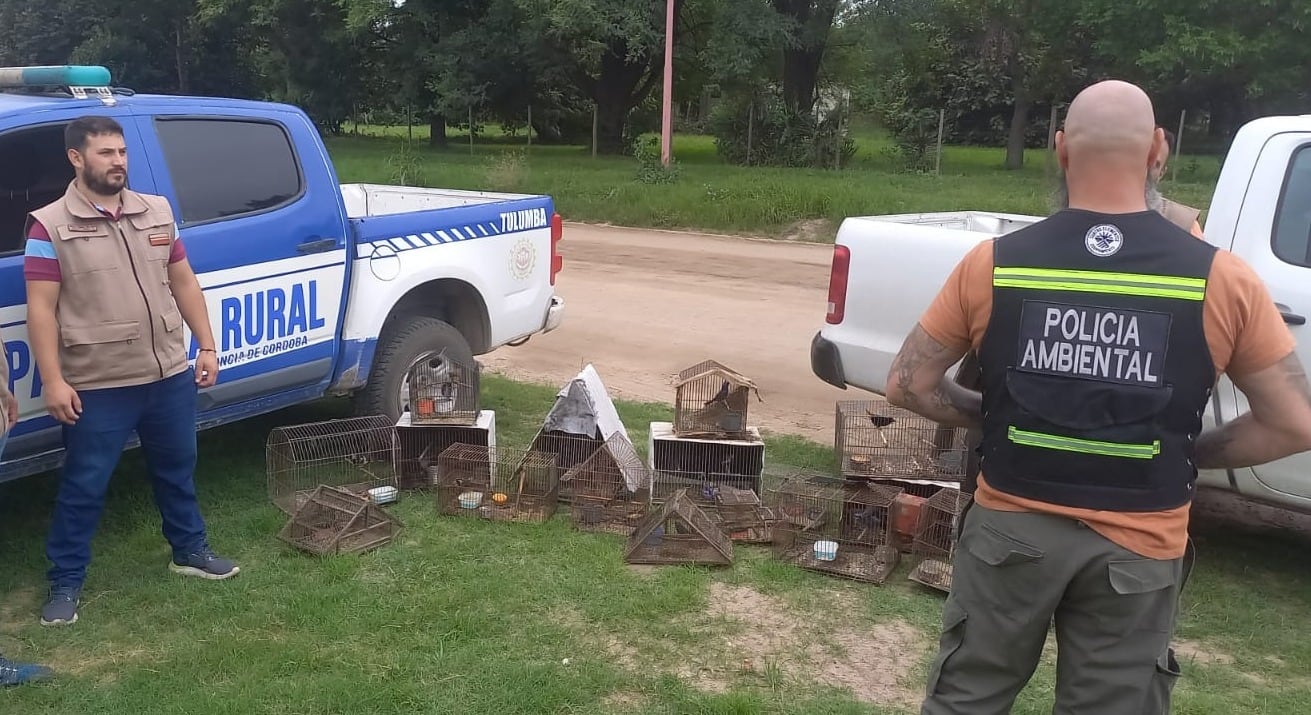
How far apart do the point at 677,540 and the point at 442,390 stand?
1805mm

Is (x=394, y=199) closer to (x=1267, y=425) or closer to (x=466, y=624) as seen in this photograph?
(x=466, y=624)

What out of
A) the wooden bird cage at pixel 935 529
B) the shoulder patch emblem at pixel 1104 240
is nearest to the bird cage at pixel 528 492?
the wooden bird cage at pixel 935 529

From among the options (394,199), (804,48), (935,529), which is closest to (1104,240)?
(935,529)

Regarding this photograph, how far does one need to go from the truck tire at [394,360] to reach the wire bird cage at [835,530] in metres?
2.14

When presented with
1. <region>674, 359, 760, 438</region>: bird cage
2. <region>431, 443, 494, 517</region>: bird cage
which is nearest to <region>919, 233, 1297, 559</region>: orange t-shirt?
<region>674, 359, 760, 438</region>: bird cage

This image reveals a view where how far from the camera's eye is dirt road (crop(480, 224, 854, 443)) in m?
7.98

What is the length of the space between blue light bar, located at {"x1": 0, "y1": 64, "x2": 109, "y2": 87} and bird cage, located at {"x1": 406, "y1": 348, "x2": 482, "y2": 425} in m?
2.11

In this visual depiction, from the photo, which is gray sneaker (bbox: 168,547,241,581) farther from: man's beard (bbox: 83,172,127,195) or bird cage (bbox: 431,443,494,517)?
man's beard (bbox: 83,172,127,195)

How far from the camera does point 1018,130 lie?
3025 centimetres

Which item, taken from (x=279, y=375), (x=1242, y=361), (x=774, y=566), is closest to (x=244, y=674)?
(x=279, y=375)

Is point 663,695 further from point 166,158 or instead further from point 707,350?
point 707,350

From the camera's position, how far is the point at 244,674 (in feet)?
12.3

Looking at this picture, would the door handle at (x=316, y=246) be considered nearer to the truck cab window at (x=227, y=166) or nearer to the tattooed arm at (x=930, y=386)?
the truck cab window at (x=227, y=166)

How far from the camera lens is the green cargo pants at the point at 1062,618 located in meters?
2.30
